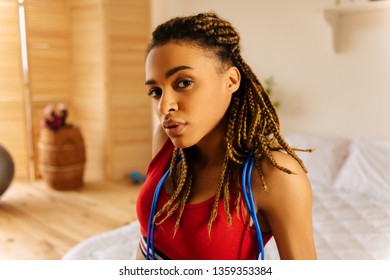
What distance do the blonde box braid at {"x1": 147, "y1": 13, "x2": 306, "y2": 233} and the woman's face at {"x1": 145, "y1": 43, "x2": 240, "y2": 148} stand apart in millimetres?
19

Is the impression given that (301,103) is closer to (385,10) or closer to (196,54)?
(385,10)

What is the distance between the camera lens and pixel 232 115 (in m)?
0.71

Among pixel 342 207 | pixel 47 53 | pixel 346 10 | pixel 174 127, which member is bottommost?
pixel 342 207

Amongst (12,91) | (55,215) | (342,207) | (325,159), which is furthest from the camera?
(12,91)

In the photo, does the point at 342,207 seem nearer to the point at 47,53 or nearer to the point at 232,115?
the point at 232,115

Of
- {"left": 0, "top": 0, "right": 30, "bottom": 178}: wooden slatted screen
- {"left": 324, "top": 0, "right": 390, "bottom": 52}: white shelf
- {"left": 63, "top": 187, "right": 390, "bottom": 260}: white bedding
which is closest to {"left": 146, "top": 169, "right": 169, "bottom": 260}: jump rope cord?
{"left": 63, "top": 187, "right": 390, "bottom": 260}: white bedding

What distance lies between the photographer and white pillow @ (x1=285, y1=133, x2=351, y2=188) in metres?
2.20

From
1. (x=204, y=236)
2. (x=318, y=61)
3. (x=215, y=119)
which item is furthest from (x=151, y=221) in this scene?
(x=318, y=61)

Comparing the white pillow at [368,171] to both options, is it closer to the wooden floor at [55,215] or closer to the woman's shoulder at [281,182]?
the wooden floor at [55,215]

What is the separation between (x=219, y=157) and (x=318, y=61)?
6.26 feet

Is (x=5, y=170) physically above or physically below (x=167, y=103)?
below
